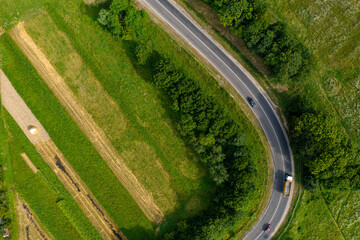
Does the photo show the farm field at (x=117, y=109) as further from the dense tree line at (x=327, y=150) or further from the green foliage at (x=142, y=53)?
the dense tree line at (x=327, y=150)

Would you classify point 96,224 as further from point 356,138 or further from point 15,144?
point 356,138

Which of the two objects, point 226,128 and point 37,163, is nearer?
point 226,128

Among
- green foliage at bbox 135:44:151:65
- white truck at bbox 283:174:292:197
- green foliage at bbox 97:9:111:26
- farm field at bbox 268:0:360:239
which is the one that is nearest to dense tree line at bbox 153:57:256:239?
green foliage at bbox 135:44:151:65

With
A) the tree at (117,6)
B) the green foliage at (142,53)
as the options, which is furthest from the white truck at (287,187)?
the tree at (117,6)

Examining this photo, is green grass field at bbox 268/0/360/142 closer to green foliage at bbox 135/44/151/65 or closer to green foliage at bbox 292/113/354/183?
green foliage at bbox 292/113/354/183

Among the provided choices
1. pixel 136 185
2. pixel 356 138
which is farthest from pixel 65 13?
pixel 356 138

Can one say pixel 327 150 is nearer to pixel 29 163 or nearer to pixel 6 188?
pixel 29 163
